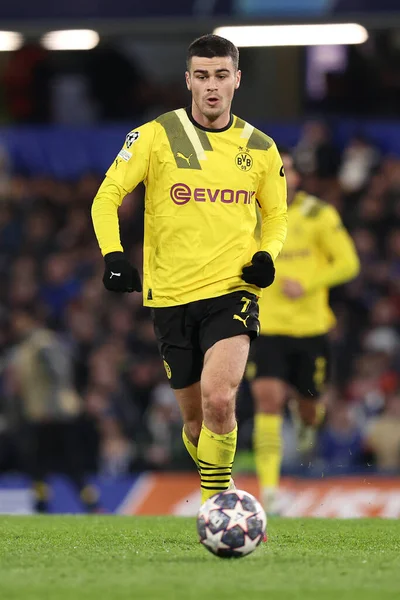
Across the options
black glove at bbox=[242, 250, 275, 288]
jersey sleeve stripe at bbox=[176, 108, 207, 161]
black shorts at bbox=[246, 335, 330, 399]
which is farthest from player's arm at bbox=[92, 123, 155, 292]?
black shorts at bbox=[246, 335, 330, 399]

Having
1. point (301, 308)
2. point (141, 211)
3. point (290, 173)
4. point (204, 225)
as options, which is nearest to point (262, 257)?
point (204, 225)

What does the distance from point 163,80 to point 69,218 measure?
232cm

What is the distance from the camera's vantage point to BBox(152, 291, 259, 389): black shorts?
6.81 m

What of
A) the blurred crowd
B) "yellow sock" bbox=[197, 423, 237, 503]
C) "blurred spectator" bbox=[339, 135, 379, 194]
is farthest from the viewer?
"blurred spectator" bbox=[339, 135, 379, 194]

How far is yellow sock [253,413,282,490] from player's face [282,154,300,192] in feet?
5.96

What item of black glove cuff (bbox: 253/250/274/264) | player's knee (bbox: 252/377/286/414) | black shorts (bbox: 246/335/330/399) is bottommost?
player's knee (bbox: 252/377/286/414)

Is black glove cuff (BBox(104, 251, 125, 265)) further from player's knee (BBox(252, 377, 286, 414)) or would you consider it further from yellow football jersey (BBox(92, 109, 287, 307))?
Answer: player's knee (BBox(252, 377, 286, 414))

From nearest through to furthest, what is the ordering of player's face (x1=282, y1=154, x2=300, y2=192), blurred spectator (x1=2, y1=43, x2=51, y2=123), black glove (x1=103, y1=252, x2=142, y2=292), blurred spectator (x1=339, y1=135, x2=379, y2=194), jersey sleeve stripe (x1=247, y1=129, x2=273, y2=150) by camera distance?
black glove (x1=103, y1=252, x2=142, y2=292), jersey sleeve stripe (x1=247, y1=129, x2=273, y2=150), player's face (x1=282, y1=154, x2=300, y2=192), blurred spectator (x1=339, y1=135, x2=379, y2=194), blurred spectator (x1=2, y1=43, x2=51, y2=123)

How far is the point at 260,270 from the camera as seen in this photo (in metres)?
6.85

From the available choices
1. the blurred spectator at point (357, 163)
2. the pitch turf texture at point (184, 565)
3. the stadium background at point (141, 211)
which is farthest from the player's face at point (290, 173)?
the blurred spectator at point (357, 163)

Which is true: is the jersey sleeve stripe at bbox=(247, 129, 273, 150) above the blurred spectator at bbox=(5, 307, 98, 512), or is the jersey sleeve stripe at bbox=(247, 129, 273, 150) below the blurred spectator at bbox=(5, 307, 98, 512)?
above

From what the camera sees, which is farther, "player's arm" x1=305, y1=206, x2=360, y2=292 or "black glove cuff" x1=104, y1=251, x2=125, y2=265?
"player's arm" x1=305, y1=206, x2=360, y2=292

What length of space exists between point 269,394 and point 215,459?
372 centimetres

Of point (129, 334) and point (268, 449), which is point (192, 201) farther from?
point (129, 334)
